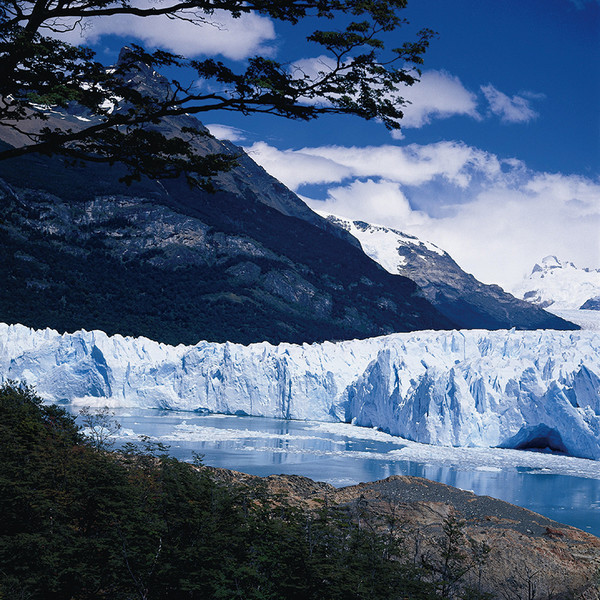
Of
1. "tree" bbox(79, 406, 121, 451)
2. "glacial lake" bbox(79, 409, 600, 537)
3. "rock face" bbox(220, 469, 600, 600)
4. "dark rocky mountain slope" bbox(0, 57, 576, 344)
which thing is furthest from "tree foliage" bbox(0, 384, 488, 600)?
"dark rocky mountain slope" bbox(0, 57, 576, 344)

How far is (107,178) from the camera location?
80.7 meters

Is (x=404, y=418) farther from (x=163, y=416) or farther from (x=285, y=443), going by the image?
(x=163, y=416)

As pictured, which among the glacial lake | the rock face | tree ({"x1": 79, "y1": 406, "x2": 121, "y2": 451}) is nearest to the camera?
the rock face

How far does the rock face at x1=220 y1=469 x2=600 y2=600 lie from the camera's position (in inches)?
323

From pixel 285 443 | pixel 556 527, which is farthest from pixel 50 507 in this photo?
pixel 285 443

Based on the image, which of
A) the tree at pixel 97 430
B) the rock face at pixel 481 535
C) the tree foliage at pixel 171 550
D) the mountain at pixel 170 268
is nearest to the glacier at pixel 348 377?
the rock face at pixel 481 535

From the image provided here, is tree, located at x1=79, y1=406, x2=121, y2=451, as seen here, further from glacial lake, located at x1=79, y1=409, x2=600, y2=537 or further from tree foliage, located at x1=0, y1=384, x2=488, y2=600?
glacial lake, located at x1=79, y1=409, x2=600, y2=537

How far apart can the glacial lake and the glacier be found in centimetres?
139

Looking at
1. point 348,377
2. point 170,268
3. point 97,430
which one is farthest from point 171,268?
point 97,430

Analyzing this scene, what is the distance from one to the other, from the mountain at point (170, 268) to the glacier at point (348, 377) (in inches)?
622

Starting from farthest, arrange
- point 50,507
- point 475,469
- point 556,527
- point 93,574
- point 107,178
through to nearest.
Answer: point 107,178 < point 475,469 < point 556,527 < point 50,507 < point 93,574

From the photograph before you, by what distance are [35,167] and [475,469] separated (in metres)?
68.9

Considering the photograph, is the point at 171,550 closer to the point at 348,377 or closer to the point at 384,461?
the point at 384,461

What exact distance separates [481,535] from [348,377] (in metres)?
27.4
